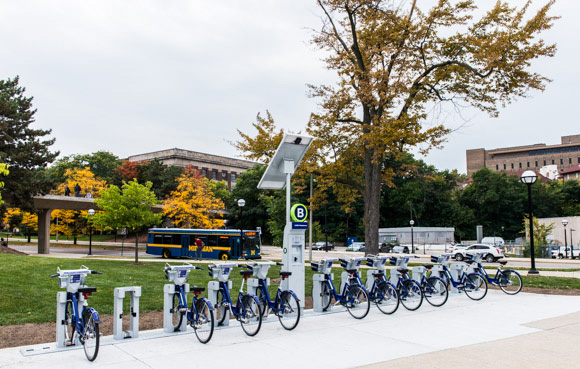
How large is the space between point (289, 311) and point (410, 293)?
12.1 ft

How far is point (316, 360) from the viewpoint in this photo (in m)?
6.52

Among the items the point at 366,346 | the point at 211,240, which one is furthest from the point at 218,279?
the point at 211,240

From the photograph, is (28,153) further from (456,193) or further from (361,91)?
(456,193)

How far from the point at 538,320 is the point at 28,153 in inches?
1380

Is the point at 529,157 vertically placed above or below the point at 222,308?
above

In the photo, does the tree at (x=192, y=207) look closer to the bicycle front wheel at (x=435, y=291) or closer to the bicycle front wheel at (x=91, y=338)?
the bicycle front wheel at (x=435, y=291)

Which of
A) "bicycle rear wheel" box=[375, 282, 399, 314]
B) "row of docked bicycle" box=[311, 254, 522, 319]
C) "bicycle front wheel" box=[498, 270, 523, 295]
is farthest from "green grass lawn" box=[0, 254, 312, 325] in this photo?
"bicycle front wheel" box=[498, 270, 523, 295]

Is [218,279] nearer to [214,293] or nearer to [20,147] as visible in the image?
[214,293]

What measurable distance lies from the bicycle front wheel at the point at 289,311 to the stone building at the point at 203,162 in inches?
3167

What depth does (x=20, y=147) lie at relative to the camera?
35281 millimetres

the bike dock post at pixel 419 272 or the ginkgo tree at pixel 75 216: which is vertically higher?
the ginkgo tree at pixel 75 216

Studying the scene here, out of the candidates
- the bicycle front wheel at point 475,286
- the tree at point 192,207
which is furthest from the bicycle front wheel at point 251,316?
the tree at point 192,207

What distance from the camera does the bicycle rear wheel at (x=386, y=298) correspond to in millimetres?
10031

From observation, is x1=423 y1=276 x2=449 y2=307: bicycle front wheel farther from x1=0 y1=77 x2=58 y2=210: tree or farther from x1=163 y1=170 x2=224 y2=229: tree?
x1=163 y1=170 x2=224 y2=229: tree
